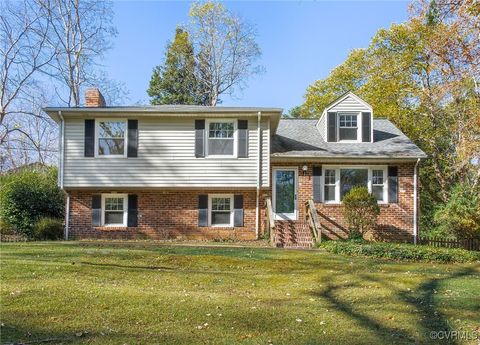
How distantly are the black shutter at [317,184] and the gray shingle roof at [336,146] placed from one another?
0.65m

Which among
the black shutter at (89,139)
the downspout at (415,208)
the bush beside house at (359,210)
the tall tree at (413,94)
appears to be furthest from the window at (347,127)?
the black shutter at (89,139)

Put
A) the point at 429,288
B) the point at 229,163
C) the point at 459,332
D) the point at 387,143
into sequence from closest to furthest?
the point at 459,332 < the point at 429,288 < the point at 229,163 < the point at 387,143

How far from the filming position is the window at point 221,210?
651 inches

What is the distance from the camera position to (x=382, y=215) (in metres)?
16.6

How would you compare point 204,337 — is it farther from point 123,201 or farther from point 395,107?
point 395,107

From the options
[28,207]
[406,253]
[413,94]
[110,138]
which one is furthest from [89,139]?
[413,94]

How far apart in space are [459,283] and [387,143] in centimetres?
972

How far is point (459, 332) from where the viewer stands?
5.62 m

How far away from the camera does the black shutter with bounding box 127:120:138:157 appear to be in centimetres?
1605

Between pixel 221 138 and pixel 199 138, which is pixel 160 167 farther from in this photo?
pixel 221 138

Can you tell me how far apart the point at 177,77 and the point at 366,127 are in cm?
Answer: 2182

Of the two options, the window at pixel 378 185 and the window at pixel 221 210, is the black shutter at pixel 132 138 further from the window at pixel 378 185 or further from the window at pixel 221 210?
the window at pixel 378 185

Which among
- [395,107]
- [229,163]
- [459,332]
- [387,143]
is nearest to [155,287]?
[459,332]

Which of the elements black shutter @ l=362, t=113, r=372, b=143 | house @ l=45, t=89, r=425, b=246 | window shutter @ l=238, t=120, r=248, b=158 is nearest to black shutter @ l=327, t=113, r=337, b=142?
house @ l=45, t=89, r=425, b=246
